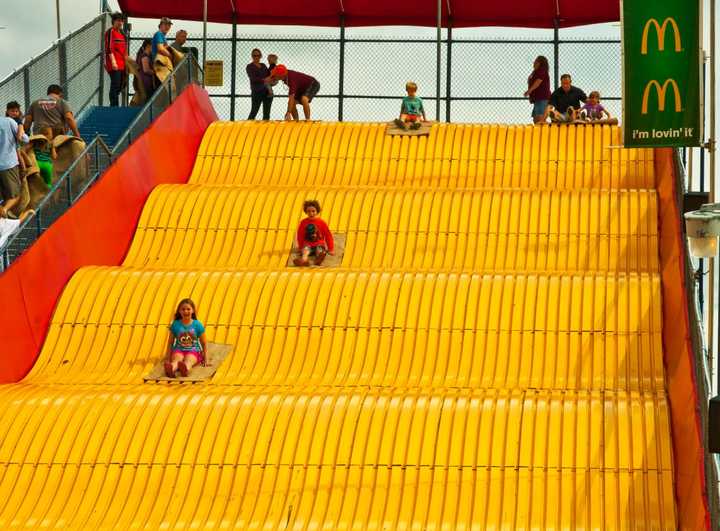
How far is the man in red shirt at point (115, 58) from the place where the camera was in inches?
1101

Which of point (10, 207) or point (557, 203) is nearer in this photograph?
point (10, 207)

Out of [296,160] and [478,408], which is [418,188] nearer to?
[296,160]

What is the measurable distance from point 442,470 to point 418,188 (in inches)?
314

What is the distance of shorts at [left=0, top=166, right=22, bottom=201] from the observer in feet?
70.2

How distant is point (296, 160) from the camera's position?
26125 millimetres

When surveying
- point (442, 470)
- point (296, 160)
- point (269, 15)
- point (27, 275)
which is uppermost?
point (269, 15)

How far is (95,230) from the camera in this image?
22.4 meters

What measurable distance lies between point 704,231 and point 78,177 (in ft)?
34.2

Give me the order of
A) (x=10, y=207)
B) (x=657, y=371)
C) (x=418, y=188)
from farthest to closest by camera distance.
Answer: (x=418, y=188) < (x=10, y=207) < (x=657, y=371)

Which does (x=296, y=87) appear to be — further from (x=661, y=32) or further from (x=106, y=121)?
(x=661, y=32)

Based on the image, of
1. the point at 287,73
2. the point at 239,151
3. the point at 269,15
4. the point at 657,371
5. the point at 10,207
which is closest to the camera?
the point at 657,371

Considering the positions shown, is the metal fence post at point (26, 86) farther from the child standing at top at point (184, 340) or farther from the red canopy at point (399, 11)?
the red canopy at point (399, 11)

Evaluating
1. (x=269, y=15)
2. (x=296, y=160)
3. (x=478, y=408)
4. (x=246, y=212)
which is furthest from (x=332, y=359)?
(x=269, y=15)

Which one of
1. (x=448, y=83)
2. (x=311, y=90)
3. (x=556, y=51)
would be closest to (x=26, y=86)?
(x=311, y=90)
